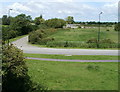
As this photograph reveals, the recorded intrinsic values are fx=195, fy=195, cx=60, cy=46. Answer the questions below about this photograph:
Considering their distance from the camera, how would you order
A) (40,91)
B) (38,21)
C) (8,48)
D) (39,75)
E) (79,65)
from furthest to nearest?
(38,21) < (79,65) < (39,75) < (40,91) < (8,48)

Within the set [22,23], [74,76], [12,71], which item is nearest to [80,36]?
[22,23]

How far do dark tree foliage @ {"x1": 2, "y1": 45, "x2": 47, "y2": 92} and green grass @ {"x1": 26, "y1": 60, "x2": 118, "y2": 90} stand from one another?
305cm

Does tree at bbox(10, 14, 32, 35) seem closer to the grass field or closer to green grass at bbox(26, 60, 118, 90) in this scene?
the grass field

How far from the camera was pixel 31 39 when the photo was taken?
133ft

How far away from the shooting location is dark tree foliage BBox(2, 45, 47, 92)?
820 centimetres

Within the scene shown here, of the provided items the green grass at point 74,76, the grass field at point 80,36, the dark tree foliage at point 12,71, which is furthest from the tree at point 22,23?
the dark tree foliage at point 12,71

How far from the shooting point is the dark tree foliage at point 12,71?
8198mm

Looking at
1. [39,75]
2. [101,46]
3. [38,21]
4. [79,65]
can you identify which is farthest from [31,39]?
[38,21]

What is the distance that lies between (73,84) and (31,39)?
29.8 metres

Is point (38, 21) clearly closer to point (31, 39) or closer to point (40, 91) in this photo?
point (31, 39)

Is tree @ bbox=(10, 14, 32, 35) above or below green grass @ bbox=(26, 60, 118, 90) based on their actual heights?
above

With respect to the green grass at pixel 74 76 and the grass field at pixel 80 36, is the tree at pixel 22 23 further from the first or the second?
the green grass at pixel 74 76

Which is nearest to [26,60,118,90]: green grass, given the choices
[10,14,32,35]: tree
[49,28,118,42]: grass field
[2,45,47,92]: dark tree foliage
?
[2,45,47,92]: dark tree foliage

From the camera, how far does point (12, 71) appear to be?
27.1ft
